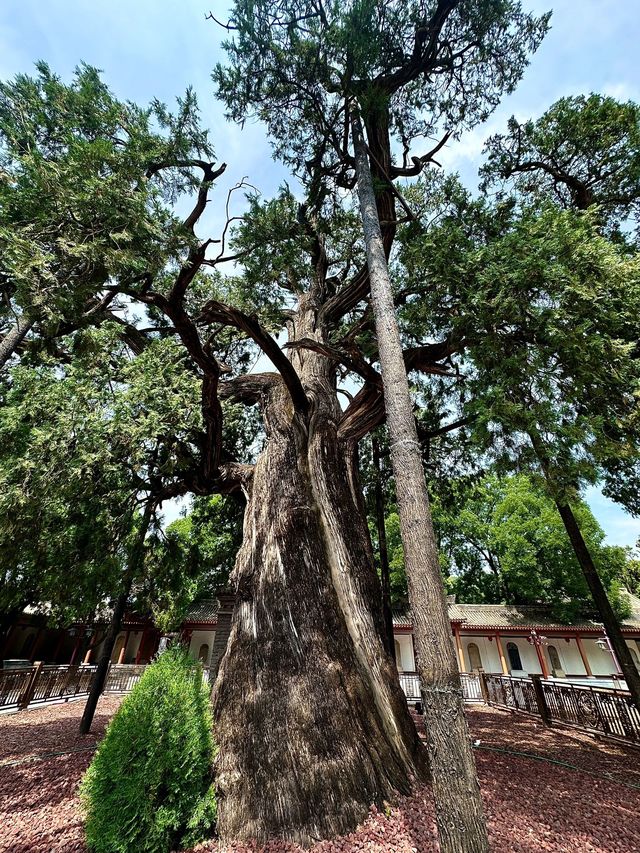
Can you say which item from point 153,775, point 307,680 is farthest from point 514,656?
point 153,775

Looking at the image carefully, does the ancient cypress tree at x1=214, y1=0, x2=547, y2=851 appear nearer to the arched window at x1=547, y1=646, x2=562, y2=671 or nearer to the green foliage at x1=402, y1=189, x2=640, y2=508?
the green foliage at x1=402, y1=189, x2=640, y2=508

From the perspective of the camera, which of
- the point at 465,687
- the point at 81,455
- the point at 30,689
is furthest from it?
the point at 465,687

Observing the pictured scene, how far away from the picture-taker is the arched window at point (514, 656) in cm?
2255

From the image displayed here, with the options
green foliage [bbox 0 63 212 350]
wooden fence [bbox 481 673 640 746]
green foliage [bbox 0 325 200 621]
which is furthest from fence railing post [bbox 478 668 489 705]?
green foliage [bbox 0 63 212 350]

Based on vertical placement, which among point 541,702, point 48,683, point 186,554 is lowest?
point 541,702

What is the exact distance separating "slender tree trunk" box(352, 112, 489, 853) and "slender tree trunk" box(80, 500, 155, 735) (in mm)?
5857

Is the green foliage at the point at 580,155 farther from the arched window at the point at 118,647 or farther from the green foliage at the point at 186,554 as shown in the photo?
the arched window at the point at 118,647

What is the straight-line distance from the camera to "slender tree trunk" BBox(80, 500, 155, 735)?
665 centimetres

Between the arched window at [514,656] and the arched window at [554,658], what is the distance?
190 centimetres

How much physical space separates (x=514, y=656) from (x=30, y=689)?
2439 centimetres

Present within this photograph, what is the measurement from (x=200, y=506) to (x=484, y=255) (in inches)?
357

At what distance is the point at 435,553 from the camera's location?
2590 mm

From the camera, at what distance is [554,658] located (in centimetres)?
2250

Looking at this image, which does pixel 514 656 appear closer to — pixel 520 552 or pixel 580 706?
pixel 520 552
